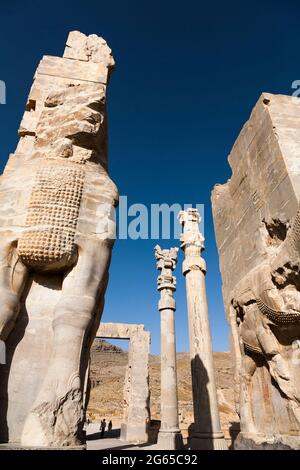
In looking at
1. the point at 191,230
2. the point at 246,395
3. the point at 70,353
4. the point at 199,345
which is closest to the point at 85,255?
the point at 70,353

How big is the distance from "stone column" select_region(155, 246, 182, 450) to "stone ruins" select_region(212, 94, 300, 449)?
483cm

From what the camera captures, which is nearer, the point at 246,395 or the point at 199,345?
the point at 246,395

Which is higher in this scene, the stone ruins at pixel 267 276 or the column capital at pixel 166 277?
the column capital at pixel 166 277

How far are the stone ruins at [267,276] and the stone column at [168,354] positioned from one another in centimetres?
483

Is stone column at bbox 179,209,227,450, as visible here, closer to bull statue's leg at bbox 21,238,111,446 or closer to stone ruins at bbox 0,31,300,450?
stone ruins at bbox 0,31,300,450

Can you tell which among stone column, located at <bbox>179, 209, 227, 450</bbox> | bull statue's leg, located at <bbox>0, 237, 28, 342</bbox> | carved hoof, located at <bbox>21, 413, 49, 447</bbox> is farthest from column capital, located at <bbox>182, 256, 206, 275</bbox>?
carved hoof, located at <bbox>21, 413, 49, 447</bbox>

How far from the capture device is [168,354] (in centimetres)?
963

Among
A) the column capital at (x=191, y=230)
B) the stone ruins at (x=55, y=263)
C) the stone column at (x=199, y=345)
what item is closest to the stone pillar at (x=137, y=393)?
the stone column at (x=199, y=345)

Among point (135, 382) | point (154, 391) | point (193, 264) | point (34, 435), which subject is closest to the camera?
point (34, 435)

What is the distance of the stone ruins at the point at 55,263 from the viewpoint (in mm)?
1944

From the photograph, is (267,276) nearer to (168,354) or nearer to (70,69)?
(70,69)

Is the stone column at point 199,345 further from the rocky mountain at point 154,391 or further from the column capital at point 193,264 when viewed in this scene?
the rocky mountain at point 154,391

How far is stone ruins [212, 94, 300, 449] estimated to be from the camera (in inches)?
142

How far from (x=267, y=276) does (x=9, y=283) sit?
2.99 metres
